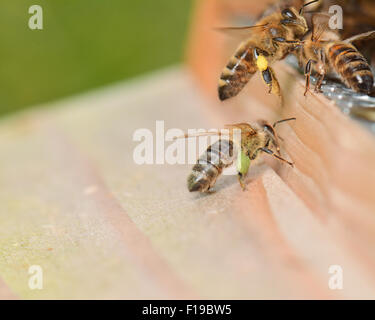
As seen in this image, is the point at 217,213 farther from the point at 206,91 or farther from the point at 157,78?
the point at 157,78

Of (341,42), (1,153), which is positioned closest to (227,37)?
(341,42)

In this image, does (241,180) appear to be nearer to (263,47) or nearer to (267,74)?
(267,74)

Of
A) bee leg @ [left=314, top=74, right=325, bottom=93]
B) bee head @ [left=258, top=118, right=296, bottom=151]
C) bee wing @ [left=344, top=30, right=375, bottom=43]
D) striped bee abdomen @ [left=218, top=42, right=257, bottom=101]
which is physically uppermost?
A: bee wing @ [left=344, top=30, right=375, bottom=43]

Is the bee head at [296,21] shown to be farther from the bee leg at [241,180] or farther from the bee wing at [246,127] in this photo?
the bee leg at [241,180]

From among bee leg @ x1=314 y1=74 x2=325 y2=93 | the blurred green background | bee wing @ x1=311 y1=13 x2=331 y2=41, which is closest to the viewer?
bee leg @ x1=314 y1=74 x2=325 y2=93

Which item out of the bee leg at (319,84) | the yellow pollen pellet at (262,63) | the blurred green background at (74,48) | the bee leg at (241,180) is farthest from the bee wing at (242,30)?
the blurred green background at (74,48)

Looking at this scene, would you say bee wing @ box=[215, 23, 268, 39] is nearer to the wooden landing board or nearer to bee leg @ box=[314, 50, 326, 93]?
bee leg @ box=[314, 50, 326, 93]

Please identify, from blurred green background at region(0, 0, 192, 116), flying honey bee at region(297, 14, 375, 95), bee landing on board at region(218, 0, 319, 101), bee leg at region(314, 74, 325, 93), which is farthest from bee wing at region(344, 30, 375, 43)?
blurred green background at region(0, 0, 192, 116)

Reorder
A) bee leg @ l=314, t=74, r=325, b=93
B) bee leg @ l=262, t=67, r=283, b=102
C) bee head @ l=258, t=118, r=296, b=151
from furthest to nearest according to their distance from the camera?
bee leg @ l=262, t=67, r=283, b=102
bee head @ l=258, t=118, r=296, b=151
bee leg @ l=314, t=74, r=325, b=93
